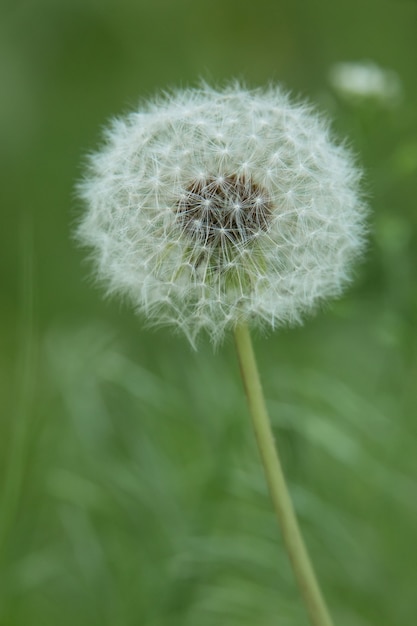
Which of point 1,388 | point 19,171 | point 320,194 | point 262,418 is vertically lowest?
point 262,418

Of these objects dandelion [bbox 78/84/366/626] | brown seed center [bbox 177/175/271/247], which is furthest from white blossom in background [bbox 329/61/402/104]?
brown seed center [bbox 177/175/271/247]

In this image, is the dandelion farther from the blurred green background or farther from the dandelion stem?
the blurred green background

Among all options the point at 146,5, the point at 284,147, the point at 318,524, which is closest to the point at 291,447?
the point at 318,524

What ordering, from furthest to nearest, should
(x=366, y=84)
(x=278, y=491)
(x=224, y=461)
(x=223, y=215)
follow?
(x=366, y=84), (x=224, y=461), (x=223, y=215), (x=278, y=491)

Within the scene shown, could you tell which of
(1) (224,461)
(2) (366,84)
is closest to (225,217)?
(1) (224,461)

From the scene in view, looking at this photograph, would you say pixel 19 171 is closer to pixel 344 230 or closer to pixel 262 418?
pixel 344 230

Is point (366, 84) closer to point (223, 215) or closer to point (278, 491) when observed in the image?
point (223, 215)

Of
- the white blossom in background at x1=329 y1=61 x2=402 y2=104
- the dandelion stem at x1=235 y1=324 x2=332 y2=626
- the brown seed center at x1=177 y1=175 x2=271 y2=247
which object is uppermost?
the white blossom in background at x1=329 y1=61 x2=402 y2=104
